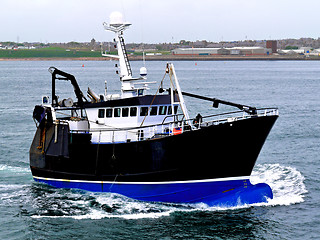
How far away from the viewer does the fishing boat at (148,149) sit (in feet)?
77.3

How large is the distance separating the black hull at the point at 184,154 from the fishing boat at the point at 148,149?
0.05m

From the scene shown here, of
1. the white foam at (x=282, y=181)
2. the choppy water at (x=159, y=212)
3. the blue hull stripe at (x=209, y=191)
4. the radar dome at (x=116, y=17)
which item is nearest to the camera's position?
the choppy water at (x=159, y=212)

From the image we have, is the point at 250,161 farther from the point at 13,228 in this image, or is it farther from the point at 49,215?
the point at 13,228

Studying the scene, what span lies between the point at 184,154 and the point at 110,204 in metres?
4.80

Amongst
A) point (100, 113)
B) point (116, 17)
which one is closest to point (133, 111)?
point (100, 113)

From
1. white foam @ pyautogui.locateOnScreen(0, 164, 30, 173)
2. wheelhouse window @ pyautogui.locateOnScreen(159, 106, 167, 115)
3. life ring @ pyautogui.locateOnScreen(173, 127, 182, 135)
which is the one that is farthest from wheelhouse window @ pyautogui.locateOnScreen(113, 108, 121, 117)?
white foam @ pyautogui.locateOnScreen(0, 164, 30, 173)

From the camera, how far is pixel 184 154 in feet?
77.7

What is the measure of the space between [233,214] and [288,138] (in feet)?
60.3

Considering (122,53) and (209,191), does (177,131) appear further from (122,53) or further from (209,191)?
(122,53)

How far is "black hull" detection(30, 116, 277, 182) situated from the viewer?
2341 centimetres

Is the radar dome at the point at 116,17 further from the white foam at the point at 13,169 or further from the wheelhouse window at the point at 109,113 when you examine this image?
the white foam at the point at 13,169

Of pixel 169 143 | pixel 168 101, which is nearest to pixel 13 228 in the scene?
pixel 169 143

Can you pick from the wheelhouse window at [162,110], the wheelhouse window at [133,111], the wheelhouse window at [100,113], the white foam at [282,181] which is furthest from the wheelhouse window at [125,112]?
the white foam at [282,181]

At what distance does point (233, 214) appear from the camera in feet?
76.5
